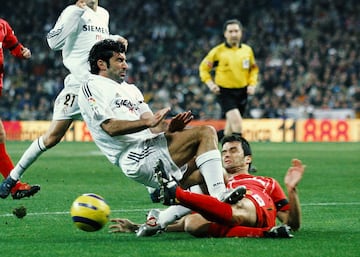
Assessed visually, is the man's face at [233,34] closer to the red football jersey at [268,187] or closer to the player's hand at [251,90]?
the player's hand at [251,90]

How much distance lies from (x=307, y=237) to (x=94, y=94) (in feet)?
6.80

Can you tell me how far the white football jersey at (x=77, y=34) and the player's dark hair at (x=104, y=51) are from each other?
→ 2495 millimetres

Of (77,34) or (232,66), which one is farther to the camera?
(232,66)

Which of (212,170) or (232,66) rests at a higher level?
(232,66)

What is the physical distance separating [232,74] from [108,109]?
9165 millimetres

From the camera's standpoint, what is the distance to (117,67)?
24.7 ft

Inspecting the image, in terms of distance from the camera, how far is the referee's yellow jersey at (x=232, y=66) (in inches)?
635

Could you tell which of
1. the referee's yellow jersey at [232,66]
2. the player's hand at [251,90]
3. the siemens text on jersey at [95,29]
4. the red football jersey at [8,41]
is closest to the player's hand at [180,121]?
the siemens text on jersey at [95,29]

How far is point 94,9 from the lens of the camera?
10461 mm

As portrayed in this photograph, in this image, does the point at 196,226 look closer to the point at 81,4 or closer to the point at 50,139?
the point at 50,139

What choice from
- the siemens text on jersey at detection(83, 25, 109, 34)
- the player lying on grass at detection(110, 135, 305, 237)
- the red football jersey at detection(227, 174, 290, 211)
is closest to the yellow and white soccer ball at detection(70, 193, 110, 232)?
the player lying on grass at detection(110, 135, 305, 237)

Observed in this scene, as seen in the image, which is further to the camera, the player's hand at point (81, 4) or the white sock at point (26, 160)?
the player's hand at point (81, 4)

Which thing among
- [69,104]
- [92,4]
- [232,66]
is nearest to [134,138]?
[69,104]

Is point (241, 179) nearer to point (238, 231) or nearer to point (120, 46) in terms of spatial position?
point (238, 231)
